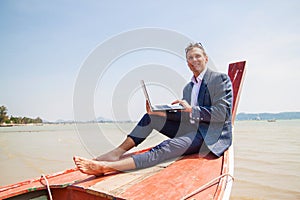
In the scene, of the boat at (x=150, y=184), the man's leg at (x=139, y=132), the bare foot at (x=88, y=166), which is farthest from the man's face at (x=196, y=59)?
the bare foot at (x=88, y=166)

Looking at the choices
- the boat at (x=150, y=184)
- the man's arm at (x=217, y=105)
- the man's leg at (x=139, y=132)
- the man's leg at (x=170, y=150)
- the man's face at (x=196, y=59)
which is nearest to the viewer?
the boat at (x=150, y=184)

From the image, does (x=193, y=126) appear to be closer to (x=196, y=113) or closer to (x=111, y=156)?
(x=196, y=113)

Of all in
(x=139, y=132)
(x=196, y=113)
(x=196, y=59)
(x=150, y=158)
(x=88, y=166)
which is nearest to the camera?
(x=88, y=166)

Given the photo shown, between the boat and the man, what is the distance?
0.24 ft

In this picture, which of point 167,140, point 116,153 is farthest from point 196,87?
point 116,153

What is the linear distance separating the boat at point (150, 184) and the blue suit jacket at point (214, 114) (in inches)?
5.2

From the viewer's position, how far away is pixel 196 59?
7.20ft

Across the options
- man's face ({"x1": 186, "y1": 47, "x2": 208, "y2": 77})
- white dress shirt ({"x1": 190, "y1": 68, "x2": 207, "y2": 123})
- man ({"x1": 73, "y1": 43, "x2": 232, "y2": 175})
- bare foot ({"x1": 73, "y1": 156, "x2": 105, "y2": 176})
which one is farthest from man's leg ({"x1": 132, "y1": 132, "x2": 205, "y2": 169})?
man's face ({"x1": 186, "y1": 47, "x2": 208, "y2": 77})

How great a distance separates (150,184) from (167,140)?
516 millimetres

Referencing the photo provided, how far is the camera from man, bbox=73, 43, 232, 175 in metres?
1.84

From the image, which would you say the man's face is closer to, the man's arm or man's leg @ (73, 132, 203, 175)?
the man's arm

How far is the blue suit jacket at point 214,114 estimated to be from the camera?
6.34ft

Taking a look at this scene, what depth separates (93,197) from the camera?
1418 millimetres

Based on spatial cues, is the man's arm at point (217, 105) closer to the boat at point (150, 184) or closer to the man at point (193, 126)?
the man at point (193, 126)
